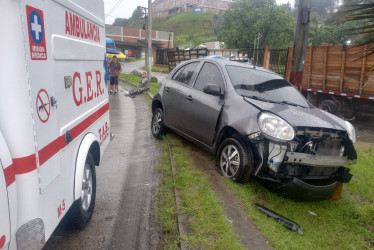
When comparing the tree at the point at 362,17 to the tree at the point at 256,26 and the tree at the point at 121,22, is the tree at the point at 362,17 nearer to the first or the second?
the tree at the point at 256,26

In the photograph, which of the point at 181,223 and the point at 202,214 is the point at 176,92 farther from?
the point at 181,223

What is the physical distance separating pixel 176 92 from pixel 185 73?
44cm

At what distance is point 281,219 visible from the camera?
3.62 metres

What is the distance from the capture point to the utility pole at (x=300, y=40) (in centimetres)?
673

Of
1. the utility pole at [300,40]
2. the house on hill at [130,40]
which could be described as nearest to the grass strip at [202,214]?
the utility pole at [300,40]

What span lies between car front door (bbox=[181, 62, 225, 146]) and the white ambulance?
A: 2052mm

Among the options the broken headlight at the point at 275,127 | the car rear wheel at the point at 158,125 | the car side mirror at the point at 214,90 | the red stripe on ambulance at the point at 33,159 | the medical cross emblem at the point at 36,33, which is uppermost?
the medical cross emblem at the point at 36,33

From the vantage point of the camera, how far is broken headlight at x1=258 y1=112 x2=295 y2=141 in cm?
382

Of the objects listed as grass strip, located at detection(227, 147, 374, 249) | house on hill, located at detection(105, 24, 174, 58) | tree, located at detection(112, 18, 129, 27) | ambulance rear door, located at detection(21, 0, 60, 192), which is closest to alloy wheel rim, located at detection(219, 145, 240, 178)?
grass strip, located at detection(227, 147, 374, 249)

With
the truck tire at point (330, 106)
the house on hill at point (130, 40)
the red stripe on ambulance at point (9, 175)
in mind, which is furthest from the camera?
the house on hill at point (130, 40)

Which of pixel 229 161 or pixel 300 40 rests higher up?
pixel 300 40

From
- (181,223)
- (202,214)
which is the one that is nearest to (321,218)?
(202,214)

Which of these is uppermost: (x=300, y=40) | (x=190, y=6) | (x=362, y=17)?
(x=190, y=6)

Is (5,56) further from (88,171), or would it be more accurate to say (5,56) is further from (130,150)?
(130,150)
